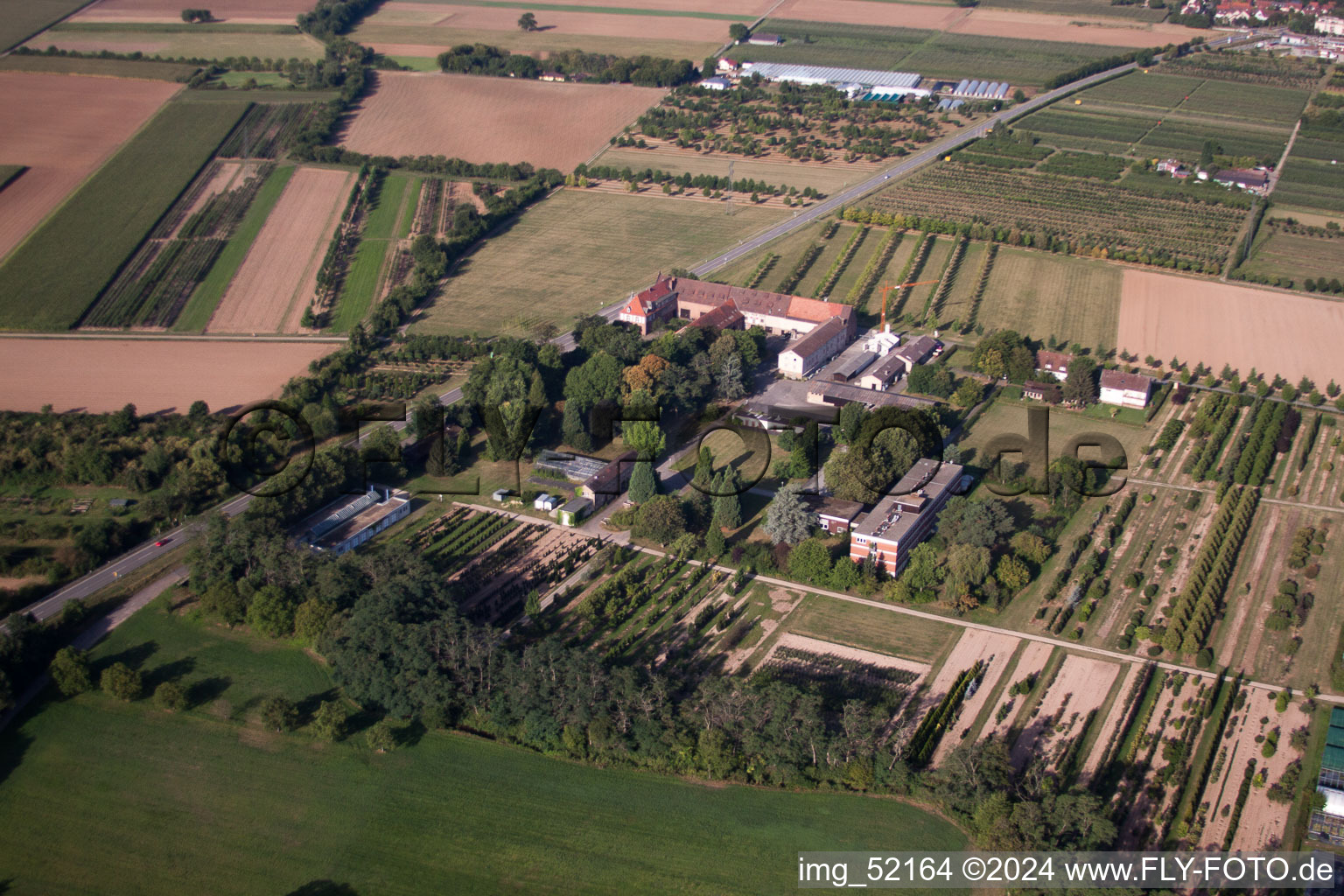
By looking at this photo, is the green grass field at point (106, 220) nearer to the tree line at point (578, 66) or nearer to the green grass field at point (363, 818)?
the tree line at point (578, 66)

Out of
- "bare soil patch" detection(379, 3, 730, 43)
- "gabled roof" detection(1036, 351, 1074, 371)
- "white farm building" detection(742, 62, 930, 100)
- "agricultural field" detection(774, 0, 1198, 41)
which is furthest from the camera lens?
"bare soil patch" detection(379, 3, 730, 43)

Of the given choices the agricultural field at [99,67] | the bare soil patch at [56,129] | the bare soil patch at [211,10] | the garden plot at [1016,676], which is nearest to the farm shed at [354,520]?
the garden plot at [1016,676]

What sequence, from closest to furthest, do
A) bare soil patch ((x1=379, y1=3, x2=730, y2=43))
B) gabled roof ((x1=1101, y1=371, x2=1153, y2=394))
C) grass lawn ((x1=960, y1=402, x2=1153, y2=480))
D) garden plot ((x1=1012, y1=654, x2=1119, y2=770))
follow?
1. garden plot ((x1=1012, y1=654, x2=1119, y2=770))
2. grass lawn ((x1=960, y1=402, x2=1153, y2=480))
3. gabled roof ((x1=1101, y1=371, x2=1153, y2=394))
4. bare soil patch ((x1=379, y1=3, x2=730, y2=43))

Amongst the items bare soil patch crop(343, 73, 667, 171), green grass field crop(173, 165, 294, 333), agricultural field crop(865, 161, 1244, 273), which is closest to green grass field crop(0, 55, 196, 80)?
bare soil patch crop(343, 73, 667, 171)

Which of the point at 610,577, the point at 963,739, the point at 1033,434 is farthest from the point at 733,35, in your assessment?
the point at 963,739

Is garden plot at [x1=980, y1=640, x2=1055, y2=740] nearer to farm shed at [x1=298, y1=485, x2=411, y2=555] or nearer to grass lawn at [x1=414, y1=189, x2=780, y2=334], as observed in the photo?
farm shed at [x1=298, y1=485, x2=411, y2=555]

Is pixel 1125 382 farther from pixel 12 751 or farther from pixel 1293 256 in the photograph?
pixel 12 751

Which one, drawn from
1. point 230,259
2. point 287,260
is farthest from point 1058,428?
point 230,259
